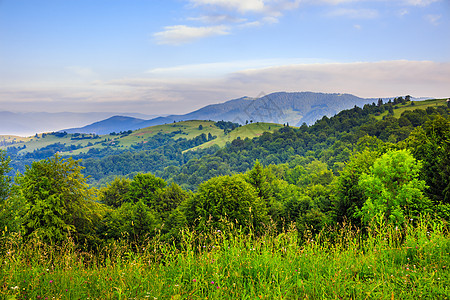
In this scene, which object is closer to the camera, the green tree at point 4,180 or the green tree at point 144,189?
the green tree at point 4,180

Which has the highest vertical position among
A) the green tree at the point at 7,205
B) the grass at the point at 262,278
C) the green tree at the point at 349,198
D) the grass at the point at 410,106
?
the grass at the point at 410,106

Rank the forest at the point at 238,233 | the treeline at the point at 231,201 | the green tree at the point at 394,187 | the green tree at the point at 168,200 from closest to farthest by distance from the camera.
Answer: the forest at the point at 238,233 → the treeline at the point at 231,201 → the green tree at the point at 394,187 → the green tree at the point at 168,200

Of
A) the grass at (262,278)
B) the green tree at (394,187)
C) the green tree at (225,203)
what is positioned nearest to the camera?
the grass at (262,278)

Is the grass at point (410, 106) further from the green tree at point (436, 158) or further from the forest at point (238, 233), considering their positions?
the green tree at point (436, 158)

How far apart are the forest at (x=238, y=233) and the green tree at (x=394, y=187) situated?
0.33ft

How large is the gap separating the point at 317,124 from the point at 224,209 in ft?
572

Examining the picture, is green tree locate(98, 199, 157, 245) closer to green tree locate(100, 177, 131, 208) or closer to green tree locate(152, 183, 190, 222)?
green tree locate(152, 183, 190, 222)

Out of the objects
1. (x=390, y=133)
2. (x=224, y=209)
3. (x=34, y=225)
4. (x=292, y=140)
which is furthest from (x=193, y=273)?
(x=292, y=140)

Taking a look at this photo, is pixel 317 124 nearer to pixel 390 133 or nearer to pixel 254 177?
pixel 390 133

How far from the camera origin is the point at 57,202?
71.7 feet

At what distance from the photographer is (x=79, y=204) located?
23781mm

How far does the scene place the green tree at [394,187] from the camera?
66.0ft

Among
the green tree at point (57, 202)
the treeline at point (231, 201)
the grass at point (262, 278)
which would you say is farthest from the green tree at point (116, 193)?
the grass at point (262, 278)

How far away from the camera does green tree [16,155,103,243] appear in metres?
20.7
